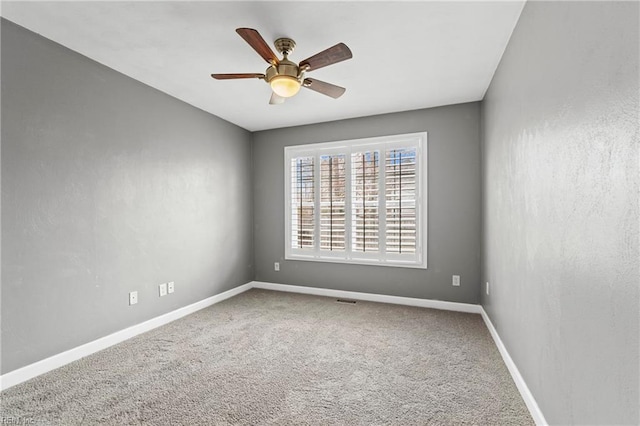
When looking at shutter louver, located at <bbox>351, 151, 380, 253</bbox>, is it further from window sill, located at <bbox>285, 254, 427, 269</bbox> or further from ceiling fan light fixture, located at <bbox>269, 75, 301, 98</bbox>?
ceiling fan light fixture, located at <bbox>269, 75, 301, 98</bbox>

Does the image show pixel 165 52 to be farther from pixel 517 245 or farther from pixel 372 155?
pixel 517 245

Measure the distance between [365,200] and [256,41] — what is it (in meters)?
2.62

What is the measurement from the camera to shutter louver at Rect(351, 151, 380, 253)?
4105 mm

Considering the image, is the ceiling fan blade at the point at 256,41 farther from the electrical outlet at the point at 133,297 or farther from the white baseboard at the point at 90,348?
the white baseboard at the point at 90,348

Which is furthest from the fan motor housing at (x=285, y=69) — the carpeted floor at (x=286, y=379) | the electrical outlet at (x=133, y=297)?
the electrical outlet at (x=133, y=297)

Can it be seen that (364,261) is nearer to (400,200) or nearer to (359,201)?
(359,201)

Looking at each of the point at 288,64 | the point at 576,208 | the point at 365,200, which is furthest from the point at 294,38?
the point at 365,200

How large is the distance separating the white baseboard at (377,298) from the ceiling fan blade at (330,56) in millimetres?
2968

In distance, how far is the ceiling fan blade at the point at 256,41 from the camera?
70.6 inches

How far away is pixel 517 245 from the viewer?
2.10 meters

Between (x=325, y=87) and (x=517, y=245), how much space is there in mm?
1832

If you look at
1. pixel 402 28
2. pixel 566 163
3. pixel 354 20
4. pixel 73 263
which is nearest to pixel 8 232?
pixel 73 263

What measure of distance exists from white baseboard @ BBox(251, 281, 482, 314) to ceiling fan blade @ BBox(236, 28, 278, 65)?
121 inches

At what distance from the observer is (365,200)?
4152 mm
